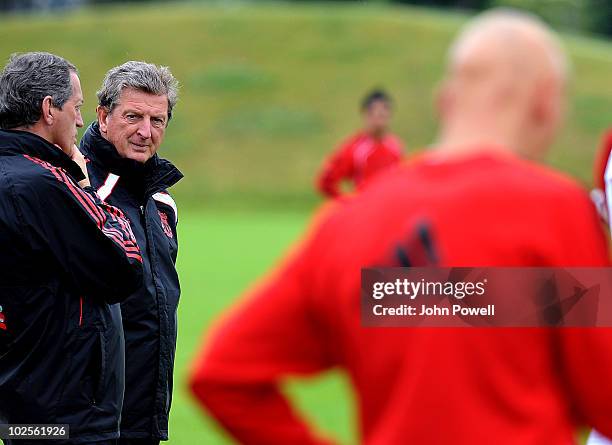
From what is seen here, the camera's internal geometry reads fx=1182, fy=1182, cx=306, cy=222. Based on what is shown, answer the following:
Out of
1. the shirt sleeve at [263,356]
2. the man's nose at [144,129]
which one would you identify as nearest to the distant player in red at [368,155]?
the man's nose at [144,129]

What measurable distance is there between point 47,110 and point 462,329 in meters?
2.24

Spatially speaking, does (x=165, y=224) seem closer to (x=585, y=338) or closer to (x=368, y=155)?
(x=585, y=338)

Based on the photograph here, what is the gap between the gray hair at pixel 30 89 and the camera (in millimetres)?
4062

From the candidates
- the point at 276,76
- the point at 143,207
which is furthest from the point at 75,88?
the point at 276,76

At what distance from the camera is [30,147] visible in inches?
156

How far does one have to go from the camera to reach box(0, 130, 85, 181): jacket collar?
396cm

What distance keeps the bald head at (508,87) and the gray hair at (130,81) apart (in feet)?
8.52

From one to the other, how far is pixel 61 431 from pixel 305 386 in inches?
230

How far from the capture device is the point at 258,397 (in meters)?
2.38

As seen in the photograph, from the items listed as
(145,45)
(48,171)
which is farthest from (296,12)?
(48,171)

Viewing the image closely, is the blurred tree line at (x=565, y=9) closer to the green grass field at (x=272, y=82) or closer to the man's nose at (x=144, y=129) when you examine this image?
the green grass field at (x=272, y=82)

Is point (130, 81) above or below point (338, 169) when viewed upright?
below

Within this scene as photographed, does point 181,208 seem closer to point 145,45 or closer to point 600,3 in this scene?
point 145,45

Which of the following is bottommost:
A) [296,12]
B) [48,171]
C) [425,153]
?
[425,153]
